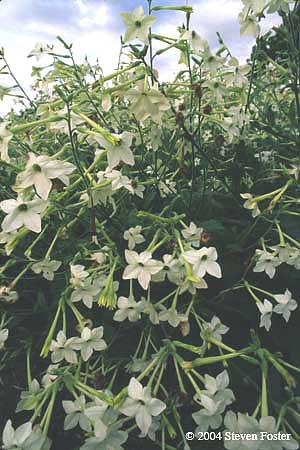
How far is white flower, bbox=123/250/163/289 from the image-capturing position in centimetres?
104

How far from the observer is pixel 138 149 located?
1.57 m

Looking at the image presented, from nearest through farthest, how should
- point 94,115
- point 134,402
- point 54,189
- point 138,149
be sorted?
point 134,402 < point 54,189 < point 94,115 < point 138,149

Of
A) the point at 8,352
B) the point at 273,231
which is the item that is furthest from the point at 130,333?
the point at 273,231

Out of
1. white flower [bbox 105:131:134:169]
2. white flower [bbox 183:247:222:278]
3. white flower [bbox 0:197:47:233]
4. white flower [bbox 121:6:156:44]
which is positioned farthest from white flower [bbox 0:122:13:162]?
white flower [bbox 183:247:222:278]

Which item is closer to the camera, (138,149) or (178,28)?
(178,28)

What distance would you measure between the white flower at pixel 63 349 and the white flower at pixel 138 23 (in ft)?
2.18

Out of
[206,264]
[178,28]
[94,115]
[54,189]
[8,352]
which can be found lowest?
[8,352]

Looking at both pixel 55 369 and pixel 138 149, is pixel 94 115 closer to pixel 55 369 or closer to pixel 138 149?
pixel 138 149

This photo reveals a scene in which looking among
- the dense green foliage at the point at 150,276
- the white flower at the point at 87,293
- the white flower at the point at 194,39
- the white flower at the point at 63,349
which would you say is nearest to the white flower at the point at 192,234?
the dense green foliage at the point at 150,276

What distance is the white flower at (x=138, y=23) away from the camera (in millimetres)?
1097

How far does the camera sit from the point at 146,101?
1070 millimetres

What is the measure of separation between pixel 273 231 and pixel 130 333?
460mm

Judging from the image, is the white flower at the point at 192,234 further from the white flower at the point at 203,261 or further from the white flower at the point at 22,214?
the white flower at the point at 22,214

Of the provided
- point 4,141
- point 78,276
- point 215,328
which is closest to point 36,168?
point 4,141
